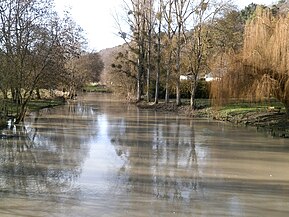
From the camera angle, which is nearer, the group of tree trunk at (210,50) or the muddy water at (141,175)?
the muddy water at (141,175)

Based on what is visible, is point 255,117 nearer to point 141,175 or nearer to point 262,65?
point 262,65

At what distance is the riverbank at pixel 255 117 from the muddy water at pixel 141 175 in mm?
2846

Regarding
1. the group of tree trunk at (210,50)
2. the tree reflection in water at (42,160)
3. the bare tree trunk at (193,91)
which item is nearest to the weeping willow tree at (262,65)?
the group of tree trunk at (210,50)

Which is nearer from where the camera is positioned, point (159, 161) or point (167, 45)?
point (159, 161)

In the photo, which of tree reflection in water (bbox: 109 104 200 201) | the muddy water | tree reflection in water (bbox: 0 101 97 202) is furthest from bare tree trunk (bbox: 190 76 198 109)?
the muddy water

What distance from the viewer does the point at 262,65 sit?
1898 centimetres

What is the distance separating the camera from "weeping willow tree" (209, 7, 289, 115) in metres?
18.2

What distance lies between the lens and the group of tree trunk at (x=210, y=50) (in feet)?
61.5

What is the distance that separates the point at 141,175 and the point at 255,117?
13.9 m

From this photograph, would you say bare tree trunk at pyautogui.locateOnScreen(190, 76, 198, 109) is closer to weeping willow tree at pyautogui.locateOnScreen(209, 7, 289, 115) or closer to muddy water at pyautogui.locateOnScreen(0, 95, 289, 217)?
weeping willow tree at pyautogui.locateOnScreen(209, 7, 289, 115)

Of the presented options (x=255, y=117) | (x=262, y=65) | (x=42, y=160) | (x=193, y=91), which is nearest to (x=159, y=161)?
(x=42, y=160)

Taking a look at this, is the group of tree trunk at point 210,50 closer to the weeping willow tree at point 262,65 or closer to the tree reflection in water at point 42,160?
the weeping willow tree at point 262,65

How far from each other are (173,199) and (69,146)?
673 cm

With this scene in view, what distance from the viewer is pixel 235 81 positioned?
65.3 feet
